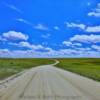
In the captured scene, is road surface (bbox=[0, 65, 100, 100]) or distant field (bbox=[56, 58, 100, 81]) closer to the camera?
road surface (bbox=[0, 65, 100, 100])

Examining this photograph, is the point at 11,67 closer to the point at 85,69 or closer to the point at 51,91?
the point at 85,69

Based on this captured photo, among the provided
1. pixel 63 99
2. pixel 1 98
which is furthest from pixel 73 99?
pixel 1 98

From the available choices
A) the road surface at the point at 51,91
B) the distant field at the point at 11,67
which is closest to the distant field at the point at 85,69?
the road surface at the point at 51,91

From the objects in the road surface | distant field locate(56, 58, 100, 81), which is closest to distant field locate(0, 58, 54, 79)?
distant field locate(56, 58, 100, 81)

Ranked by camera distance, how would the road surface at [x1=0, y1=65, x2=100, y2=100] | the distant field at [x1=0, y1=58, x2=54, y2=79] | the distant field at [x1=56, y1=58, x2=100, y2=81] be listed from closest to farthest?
the road surface at [x1=0, y1=65, x2=100, y2=100] < the distant field at [x1=56, y1=58, x2=100, y2=81] < the distant field at [x1=0, y1=58, x2=54, y2=79]

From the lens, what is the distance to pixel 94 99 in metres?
13.5

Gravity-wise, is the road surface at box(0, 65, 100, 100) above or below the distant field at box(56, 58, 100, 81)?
below

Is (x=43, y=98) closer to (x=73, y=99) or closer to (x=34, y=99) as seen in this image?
(x=34, y=99)

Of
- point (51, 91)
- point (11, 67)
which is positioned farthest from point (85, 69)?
point (51, 91)

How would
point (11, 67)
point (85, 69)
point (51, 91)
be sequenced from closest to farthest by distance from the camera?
point (51, 91), point (85, 69), point (11, 67)

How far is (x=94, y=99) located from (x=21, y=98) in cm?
321

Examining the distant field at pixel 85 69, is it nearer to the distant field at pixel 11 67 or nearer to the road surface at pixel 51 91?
the road surface at pixel 51 91

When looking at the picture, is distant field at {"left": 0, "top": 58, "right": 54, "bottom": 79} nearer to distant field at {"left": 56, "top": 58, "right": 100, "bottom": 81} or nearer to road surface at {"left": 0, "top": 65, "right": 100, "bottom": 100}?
distant field at {"left": 56, "top": 58, "right": 100, "bottom": 81}

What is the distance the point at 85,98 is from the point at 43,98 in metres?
1.85
